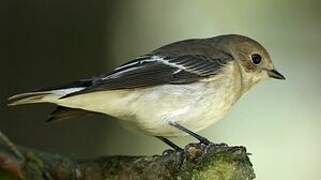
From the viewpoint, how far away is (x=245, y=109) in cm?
344

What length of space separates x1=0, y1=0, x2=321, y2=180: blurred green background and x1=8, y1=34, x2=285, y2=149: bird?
32 centimetres

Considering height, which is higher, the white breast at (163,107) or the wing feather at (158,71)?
the wing feather at (158,71)

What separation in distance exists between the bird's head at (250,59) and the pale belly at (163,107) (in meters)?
0.31

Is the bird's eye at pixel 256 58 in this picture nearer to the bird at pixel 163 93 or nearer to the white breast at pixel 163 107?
the bird at pixel 163 93

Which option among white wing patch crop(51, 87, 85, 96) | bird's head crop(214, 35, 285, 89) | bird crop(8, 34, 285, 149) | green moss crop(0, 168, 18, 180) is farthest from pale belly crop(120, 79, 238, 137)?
green moss crop(0, 168, 18, 180)

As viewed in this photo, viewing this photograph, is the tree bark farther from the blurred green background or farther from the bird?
the blurred green background

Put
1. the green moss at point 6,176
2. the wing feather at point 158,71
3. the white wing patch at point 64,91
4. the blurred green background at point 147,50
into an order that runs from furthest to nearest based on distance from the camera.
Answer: the blurred green background at point 147,50 < the wing feather at point 158,71 < the white wing patch at point 64,91 < the green moss at point 6,176

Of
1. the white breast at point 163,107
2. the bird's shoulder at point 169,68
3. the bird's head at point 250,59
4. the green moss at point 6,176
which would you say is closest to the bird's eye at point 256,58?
the bird's head at point 250,59

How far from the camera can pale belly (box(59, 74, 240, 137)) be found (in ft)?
6.42

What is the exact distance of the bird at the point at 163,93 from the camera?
187 cm

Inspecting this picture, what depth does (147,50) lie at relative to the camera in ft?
8.91

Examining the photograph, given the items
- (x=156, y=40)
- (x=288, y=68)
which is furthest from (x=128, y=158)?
(x=288, y=68)

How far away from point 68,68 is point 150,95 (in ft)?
1.49

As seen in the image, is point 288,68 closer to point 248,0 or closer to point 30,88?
point 248,0
